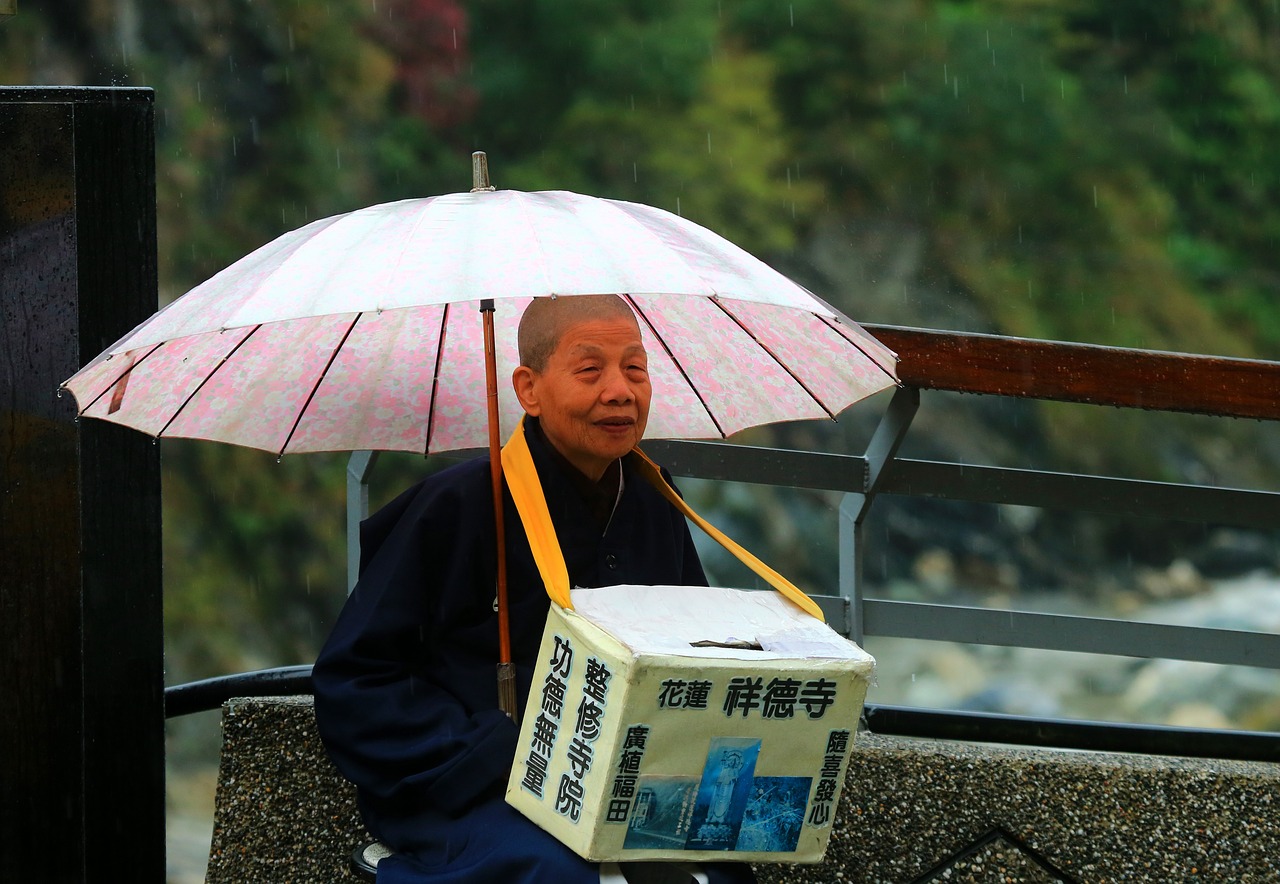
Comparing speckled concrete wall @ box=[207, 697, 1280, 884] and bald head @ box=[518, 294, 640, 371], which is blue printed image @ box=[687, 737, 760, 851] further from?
speckled concrete wall @ box=[207, 697, 1280, 884]

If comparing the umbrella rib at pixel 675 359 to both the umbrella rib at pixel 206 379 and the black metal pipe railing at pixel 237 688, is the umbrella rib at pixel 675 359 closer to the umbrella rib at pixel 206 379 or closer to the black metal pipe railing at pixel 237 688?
the umbrella rib at pixel 206 379

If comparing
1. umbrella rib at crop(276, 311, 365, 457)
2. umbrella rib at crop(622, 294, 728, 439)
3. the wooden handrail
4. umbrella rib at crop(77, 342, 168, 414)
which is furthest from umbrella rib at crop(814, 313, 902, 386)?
umbrella rib at crop(77, 342, 168, 414)

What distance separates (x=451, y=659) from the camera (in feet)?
5.64

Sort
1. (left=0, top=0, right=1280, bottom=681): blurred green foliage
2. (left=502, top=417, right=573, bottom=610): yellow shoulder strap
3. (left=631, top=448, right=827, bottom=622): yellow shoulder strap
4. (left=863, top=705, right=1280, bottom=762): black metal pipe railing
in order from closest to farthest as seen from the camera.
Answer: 1. (left=502, top=417, right=573, bottom=610): yellow shoulder strap
2. (left=631, top=448, right=827, bottom=622): yellow shoulder strap
3. (left=863, top=705, right=1280, bottom=762): black metal pipe railing
4. (left=0, top=0, right=1280, bottom=681): blurred green foliage

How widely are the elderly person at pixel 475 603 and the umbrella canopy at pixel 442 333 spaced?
149 millimetres

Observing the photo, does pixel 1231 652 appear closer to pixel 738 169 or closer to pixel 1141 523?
pixel 738 169

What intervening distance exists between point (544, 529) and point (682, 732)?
0.33m

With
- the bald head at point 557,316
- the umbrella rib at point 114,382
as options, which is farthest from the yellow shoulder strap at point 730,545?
the umbrella rib at point 114,382

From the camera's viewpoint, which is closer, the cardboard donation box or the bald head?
the cardboard donation box

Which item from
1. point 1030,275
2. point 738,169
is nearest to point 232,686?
point 738,169

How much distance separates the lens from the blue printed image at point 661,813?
4.65 feet

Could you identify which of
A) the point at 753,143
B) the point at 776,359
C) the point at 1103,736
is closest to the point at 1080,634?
the point at 1103,736

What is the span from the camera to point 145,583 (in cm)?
202

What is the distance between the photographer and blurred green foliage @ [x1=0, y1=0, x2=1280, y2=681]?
10883 mm
